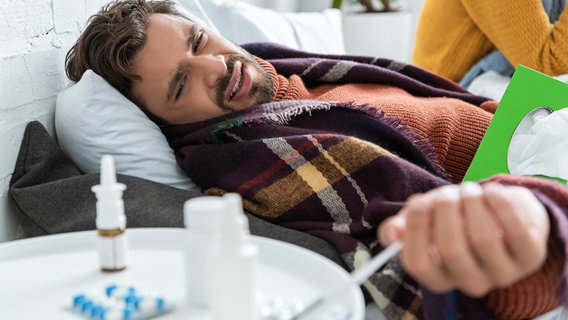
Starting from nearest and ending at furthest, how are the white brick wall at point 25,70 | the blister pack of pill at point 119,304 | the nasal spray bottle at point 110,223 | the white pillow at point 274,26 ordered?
the blister pack of pill at point 119,304
the nasal spray bottle at point 110,223
the white brick wall at point 25,70
the white pillow at point 274,26

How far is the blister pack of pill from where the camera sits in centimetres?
63

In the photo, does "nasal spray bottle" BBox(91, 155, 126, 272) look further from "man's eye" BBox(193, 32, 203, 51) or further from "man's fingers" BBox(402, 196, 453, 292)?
"man's eye" BBox(193, 32, 203, 51)

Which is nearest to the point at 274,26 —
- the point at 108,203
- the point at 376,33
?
the point at 376,33

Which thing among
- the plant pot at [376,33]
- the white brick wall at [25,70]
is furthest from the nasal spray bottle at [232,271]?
the plant pot at [376,33]

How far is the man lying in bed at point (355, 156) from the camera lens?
1.83ft

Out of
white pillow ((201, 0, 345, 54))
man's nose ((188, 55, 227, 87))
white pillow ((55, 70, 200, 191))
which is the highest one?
man's nose ((188, 55, 227, 87))

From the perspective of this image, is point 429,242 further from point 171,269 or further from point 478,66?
point 478,66

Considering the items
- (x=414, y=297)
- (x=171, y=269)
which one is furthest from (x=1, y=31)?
(x=414, y=297)

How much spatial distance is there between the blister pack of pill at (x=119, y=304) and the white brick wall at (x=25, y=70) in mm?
448

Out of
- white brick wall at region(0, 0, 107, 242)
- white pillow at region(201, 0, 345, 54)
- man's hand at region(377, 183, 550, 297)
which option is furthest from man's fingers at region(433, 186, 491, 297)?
white pillow at region(201, 0, 345, 54)

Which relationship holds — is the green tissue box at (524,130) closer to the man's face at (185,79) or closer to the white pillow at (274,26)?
the man's face at (185,79)

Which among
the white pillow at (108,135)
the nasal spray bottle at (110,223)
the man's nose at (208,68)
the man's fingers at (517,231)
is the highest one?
the man's fingers at (517,231)

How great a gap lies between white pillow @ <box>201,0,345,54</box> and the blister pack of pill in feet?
3.75

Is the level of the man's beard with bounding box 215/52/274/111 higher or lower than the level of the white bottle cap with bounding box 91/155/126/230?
lower
